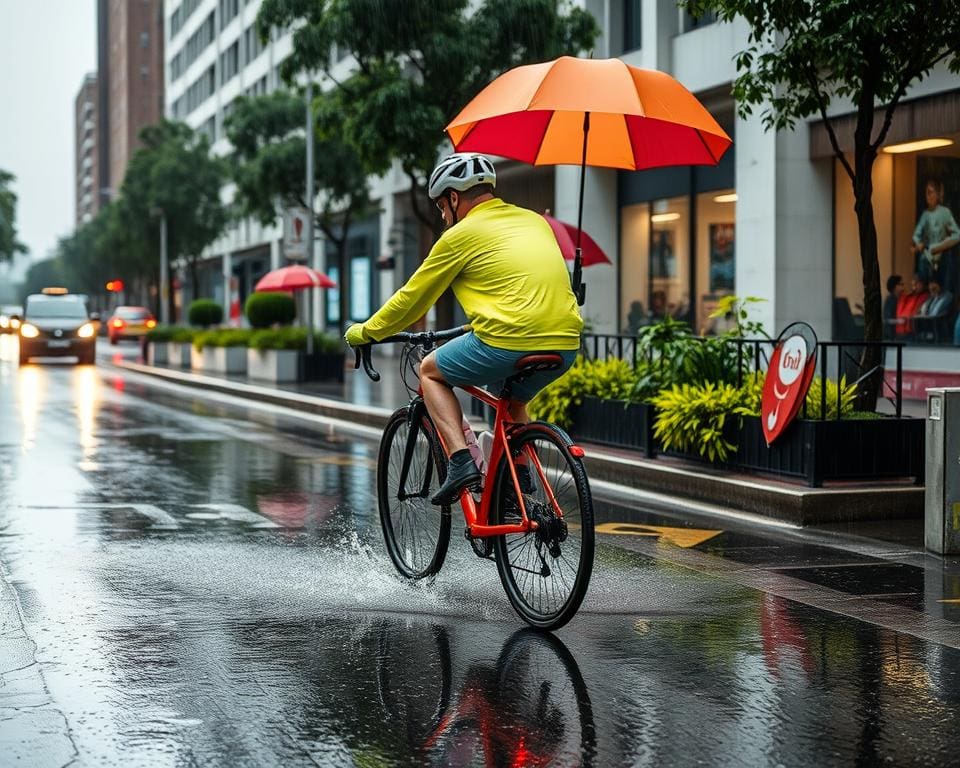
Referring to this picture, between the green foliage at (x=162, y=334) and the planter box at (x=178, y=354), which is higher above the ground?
the green foliage at (x=162, y=334)

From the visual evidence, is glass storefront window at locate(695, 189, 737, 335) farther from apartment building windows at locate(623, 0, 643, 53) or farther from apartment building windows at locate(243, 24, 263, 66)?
apartment building windows at locate(243, 24, 263, 66)

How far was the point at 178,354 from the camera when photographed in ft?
127

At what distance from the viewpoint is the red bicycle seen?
5848mm

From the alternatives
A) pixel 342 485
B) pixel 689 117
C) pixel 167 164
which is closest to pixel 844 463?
pixel 689 117

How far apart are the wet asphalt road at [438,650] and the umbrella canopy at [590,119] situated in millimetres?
2612

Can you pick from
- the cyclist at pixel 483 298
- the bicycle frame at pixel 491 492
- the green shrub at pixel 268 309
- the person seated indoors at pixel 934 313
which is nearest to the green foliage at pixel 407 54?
the person seated indoors at pixel 934 313

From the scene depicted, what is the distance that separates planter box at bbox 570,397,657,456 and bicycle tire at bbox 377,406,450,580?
5020mm

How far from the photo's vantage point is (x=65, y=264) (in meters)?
120

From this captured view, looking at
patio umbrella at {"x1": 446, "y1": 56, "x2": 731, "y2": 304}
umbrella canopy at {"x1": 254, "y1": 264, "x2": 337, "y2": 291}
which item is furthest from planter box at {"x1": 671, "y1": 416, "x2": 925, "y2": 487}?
umbrella canopy at {"x1": 254, "y1": 264, "x2": 337, "y2": 291}

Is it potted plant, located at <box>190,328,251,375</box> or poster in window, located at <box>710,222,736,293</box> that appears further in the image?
potted plant, located at <box>190,328,251,375</box>

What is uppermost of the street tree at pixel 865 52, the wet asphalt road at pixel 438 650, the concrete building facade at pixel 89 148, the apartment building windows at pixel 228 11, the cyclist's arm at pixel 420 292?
the concrete building facade at pixel 89 148

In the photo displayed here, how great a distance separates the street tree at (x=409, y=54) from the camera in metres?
22.6

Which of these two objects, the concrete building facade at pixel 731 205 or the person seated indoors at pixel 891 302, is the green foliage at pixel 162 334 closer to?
the concrete building facade at pixel 731 205

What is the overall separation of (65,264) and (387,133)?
336 feet
